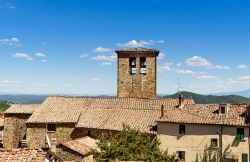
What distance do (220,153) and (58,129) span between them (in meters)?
16.2

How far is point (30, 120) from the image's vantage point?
121ft

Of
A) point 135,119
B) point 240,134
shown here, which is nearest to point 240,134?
point 240,134

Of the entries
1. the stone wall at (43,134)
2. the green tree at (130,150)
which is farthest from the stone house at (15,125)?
the green tree at (130,150)

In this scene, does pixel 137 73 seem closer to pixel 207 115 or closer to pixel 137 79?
pixel 137 79

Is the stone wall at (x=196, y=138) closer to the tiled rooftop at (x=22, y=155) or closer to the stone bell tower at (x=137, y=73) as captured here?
the stone bell tower at (x=137, y=73)

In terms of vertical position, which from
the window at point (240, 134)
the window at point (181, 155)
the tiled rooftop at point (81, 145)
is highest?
the window at point (240, 134)

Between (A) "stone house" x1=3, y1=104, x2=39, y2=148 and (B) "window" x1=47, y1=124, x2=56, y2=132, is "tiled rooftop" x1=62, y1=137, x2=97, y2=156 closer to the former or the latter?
(B) "window" x1=47, y1=124, x2=56, y2=132

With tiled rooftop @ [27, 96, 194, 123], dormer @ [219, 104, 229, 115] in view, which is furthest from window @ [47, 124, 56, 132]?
dormer @ [219, 104, 229, 115]

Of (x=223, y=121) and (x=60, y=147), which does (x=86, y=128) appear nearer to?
(x=60, y=147)

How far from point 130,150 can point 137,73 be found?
16954 mm

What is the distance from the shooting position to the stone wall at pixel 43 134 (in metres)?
36.3

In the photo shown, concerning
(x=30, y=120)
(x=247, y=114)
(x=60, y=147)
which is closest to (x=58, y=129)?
(x=30, y=120)

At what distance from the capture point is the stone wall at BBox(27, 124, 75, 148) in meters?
36.3

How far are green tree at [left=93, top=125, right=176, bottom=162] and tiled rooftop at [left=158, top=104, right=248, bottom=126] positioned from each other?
6.91 m
